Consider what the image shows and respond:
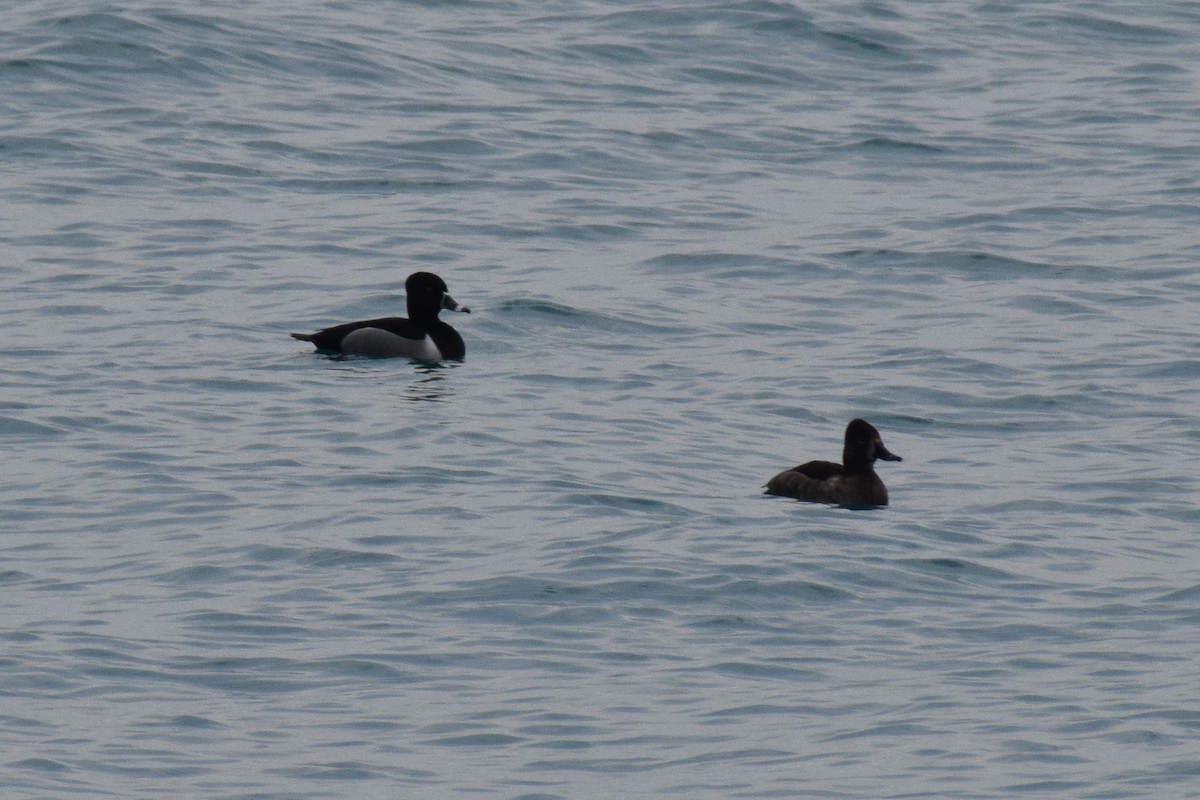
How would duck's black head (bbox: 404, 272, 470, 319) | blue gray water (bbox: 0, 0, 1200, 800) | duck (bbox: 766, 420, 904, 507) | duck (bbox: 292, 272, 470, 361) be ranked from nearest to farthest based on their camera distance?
blue gray water (bbox: 0, 0, 1200, 800)
duck (bbox: 766, 420, 904, 507)
duck (bbox: 292, 272, 470, 361)
duck's black head (bbox: 404, 272, 470, 319)

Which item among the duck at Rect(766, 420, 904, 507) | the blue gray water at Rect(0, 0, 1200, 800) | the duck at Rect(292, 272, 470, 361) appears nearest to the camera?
the blue gray water at Rect(0, 0, 1200, 800)

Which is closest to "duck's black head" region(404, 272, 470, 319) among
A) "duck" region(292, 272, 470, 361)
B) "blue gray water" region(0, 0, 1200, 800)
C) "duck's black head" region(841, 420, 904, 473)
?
"duck" region(292, 272, 470, 361)

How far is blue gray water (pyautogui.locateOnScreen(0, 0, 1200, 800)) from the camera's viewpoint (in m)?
9.11

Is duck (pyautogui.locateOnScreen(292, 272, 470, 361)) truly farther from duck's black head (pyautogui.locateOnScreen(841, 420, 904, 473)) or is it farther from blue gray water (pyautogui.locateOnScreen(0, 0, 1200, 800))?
duck's black head (pyautogui.locateOnScreen(841, 420, 904, 473))

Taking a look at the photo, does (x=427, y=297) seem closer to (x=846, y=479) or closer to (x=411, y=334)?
(x=411, y=334)

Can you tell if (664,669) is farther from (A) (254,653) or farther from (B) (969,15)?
(B) (969,15)

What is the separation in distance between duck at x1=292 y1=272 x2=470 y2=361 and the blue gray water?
23cm

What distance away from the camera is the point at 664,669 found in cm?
971

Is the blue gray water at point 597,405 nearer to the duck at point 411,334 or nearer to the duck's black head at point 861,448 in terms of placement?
the duck at point 411,334

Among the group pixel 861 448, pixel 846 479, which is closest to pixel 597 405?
pixel 861 448

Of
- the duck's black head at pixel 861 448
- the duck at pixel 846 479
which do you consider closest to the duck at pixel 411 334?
the duck at pixel 846 479

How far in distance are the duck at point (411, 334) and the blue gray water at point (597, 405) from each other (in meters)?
0.23

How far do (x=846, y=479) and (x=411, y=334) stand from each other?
199 inches

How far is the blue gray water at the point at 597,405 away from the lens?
9109mm
